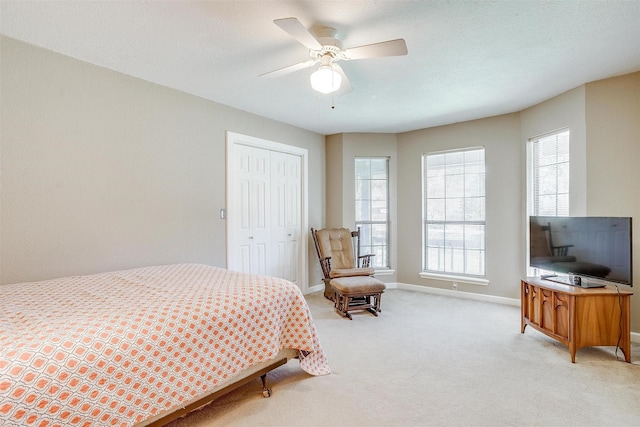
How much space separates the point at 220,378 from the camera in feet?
6.15

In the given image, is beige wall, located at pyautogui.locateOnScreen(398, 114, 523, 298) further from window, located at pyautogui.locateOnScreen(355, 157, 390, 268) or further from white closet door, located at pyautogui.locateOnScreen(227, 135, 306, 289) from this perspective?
white closet door, located at pyautogui.locateOnScreen(227, 135, 306, 289)

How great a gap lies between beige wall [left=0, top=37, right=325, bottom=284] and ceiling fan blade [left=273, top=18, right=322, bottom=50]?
6.34 ft

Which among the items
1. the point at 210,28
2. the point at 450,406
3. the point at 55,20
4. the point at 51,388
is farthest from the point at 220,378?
the point at 55,20

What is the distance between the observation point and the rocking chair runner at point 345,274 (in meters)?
3.80

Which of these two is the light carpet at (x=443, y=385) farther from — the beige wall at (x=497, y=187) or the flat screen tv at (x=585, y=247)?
the beige wall at (x=497, y=187)

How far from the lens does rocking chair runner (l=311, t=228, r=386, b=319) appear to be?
150 inches

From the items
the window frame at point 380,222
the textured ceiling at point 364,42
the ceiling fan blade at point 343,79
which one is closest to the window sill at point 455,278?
the window frame at point 380,222

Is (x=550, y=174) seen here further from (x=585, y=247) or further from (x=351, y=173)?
(x=351, y=173)

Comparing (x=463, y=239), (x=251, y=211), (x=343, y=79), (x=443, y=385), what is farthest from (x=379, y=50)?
(x=463, y=239)

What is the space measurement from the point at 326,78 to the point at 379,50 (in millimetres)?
391

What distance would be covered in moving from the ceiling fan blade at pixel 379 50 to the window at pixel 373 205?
3214 millimetres

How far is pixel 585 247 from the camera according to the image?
2891mm

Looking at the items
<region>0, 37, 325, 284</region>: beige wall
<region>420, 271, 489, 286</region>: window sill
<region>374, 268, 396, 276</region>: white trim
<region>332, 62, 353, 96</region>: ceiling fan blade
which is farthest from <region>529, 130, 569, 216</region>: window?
<region>0, 37, 325, 284</region>: beige wall

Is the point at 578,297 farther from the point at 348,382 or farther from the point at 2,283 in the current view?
the point at 2,283
